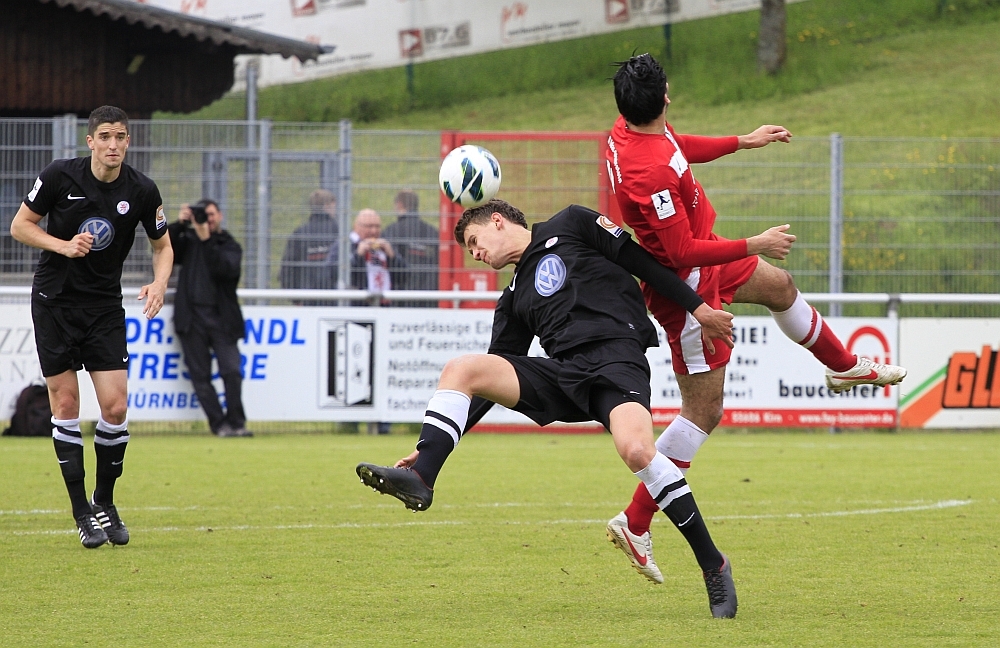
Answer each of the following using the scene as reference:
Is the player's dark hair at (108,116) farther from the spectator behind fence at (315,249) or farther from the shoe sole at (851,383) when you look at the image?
the spectator behind fence at (315,249)

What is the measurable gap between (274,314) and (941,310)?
6.74m

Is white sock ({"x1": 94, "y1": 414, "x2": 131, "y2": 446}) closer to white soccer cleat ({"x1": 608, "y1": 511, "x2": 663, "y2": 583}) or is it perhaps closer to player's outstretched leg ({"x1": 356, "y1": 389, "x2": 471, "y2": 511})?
player's outstretched leg ({"x1": 356, "y1": 389, "x2": 471, "y2": 511})

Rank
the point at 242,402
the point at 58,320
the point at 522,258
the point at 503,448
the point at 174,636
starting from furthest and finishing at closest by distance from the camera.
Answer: the point at 242,402, the point at 503,448, the point at 58,320, the point at 522,258, the point at 174,636

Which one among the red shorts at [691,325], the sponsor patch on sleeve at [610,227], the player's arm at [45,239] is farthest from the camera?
the player's arm at [45,239]

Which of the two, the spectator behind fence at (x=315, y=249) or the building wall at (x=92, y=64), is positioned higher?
the building wall at (x=92, y=64)

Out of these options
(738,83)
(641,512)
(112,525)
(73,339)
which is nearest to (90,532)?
(112,525)

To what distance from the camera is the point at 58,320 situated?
7.32 meters

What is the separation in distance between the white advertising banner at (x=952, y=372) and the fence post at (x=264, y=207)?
6479 millimetres

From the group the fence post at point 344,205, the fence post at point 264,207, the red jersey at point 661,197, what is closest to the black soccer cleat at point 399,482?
the red jersey at point 661,197

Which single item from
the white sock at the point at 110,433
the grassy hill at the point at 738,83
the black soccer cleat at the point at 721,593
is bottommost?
the black soccer cleat at the point at 721,593

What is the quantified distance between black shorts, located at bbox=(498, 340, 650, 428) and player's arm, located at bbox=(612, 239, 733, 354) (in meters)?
0.26

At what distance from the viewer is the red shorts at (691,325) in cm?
621

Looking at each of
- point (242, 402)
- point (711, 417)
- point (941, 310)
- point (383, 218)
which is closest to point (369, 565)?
point (711, 417)

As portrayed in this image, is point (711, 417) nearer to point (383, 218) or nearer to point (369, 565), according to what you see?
point (369, 565)
